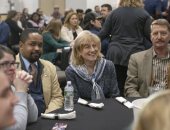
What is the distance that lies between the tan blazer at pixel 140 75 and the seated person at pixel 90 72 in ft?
0.67

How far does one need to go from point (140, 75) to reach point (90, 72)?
0.48m

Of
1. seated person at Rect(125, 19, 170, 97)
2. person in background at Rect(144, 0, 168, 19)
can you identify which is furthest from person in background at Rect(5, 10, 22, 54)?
seated person at Rect(125, 19, 170, 97)

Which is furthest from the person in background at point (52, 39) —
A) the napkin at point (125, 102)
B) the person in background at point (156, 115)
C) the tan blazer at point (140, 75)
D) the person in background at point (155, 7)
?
the person in background at point (156, 115)

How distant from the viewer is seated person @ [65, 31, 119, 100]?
3.12 meters

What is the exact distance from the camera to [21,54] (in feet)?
10.2

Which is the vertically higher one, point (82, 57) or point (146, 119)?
point (146, 119)

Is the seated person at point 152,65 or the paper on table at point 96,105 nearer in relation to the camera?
the paper on table at point 96,105

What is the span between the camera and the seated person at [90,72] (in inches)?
123

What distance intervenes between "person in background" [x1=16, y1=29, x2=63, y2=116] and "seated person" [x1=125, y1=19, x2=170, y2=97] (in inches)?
26.5

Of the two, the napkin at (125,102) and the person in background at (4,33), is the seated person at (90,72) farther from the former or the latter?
the person in background at (4,33)

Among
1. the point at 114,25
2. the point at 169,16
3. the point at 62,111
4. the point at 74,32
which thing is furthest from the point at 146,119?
Result: the point at 74,32

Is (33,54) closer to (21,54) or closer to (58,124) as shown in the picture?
(21,54)

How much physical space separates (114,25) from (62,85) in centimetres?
91

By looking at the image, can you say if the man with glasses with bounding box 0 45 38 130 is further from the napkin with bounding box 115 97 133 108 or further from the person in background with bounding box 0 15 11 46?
the person in background with bounding box 0 15 11 46
